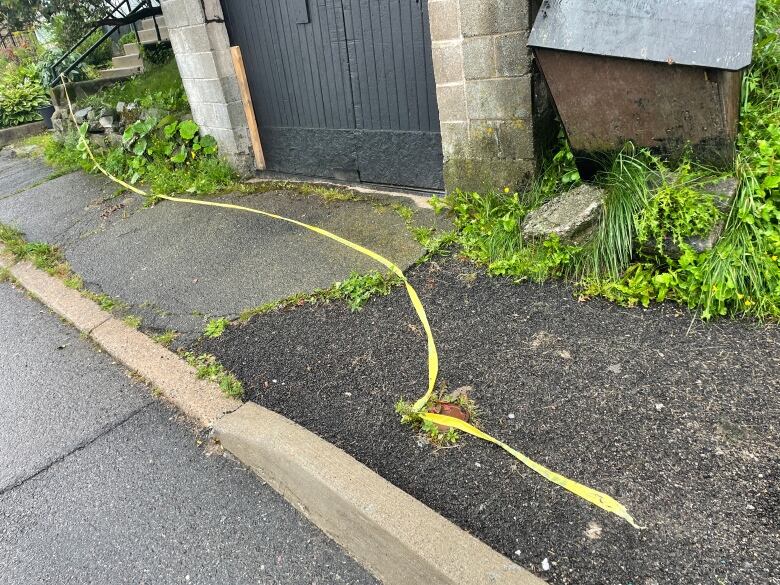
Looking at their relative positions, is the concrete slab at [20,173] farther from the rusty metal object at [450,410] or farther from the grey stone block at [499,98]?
the rusty metal object at [450,410]

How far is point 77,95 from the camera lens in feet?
27.0

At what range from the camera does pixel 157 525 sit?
2469 millimetres

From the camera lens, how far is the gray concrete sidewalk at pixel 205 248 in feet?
13.2

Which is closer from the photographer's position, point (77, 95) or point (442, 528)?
point (442, 528)

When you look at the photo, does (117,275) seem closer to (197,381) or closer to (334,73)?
(197,381)

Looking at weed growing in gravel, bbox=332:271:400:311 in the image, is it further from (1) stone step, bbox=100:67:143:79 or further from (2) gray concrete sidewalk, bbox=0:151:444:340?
(1) stone step, bbox=100:67:143:79

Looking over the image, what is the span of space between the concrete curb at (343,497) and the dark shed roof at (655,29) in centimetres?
261

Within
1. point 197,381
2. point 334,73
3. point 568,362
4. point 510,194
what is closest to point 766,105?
point 510,194

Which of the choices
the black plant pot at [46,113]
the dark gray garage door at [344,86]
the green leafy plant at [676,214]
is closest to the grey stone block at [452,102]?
the dark gray garage door at [344,86]

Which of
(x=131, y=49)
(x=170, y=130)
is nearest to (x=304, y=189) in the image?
(x=170, y=130)

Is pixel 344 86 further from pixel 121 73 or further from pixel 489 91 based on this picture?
pixel 121 73

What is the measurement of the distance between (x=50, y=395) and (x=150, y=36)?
7215mm

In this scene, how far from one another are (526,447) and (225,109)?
16.2 feet

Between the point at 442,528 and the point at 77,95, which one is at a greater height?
the point at 77,95
